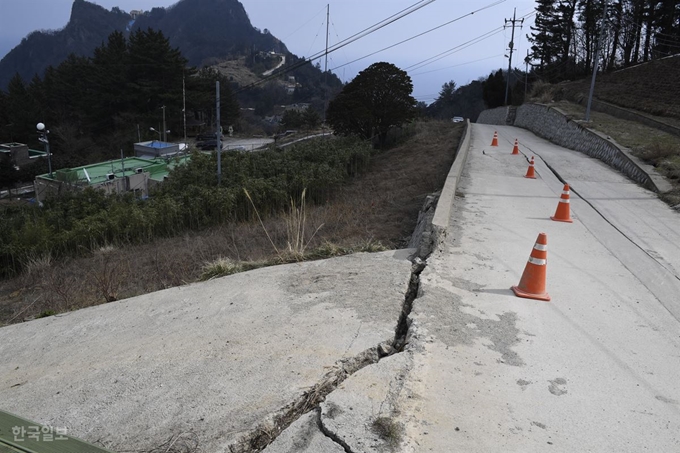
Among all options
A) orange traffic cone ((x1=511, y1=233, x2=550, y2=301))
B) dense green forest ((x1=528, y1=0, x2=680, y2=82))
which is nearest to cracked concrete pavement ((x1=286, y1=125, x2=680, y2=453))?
orange traffic cone ((x1=511, y1=233, x2=550, y2=301))

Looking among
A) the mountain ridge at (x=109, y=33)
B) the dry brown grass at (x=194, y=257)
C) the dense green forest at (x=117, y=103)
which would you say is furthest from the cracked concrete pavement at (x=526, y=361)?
the mountain ridge at (x=109, y=33)

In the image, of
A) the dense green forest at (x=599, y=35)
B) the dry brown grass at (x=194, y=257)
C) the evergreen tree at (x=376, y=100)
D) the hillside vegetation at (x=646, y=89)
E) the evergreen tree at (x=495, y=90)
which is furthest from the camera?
the evergreen tree at (x=495, y=90)

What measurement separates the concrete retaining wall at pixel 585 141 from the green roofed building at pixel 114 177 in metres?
19.1

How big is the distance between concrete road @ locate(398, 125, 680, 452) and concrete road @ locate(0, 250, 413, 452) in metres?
0.60

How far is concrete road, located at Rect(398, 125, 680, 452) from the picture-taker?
2801 mm

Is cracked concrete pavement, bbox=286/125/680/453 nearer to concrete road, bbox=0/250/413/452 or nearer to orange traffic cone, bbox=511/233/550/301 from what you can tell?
orange traffic cone, bbox=511/233/550/301

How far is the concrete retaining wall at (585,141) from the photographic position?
1131cm

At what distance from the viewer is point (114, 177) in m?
27.8

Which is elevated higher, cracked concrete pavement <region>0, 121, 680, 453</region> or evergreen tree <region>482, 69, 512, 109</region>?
evergreen tree <region>482, 69, 512, 109</region>

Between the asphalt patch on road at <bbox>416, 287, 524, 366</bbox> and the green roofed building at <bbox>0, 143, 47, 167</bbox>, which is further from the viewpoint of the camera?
the green roofed building at <bbox>0, 143, 47, 167</bbox>

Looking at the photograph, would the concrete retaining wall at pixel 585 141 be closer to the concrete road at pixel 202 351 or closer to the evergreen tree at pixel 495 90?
the concrete road at pixel 202 351

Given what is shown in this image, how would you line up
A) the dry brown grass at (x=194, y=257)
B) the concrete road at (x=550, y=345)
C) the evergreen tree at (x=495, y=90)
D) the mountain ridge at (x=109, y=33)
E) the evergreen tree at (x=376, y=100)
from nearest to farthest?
the concrete road at (x=550, y=345)
the dry brown grass at (x=194, y=257)
the evergreen tree at (x=376, y=100)
the evergreen tree at (x=495, y=90)
the mountain ridge at (x=109, y=33)

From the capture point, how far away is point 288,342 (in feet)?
12.3

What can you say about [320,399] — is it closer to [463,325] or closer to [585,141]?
[463,325]
